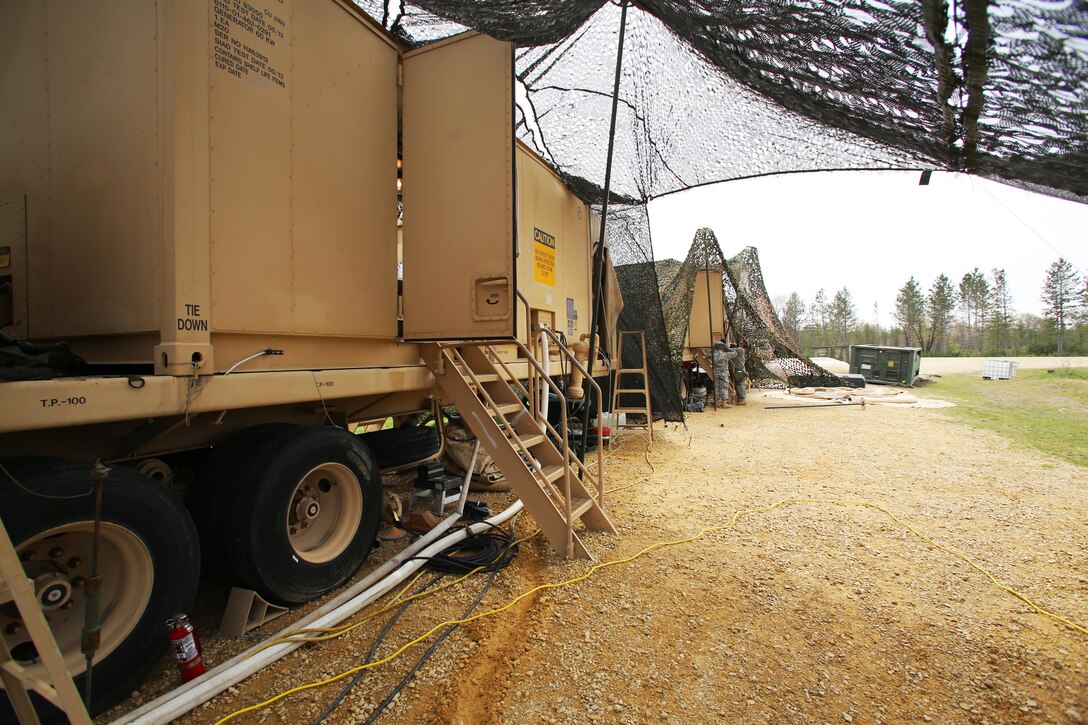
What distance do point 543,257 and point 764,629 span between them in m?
4.17

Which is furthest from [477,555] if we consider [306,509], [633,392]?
[633,392]

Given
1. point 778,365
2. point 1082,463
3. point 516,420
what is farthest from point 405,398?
point 778,365

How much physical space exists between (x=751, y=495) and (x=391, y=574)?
3507mm

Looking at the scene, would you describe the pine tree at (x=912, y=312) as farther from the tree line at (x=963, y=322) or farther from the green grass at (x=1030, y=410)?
the green grass at (x=1030, y=410)

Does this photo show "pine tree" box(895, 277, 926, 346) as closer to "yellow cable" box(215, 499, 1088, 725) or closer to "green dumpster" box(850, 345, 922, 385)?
"green dumpster" box(850, 345, 922, 385)

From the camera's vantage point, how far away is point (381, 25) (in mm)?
3135

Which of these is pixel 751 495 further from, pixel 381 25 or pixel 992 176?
pixel 381 25

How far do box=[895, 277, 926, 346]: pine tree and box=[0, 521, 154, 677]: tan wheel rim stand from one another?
53.3 meters

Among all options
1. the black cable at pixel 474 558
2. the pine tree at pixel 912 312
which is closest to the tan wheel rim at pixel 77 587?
the black cable at pixel 474 558

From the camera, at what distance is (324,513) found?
2.82 meters

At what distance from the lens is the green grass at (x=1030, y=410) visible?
7.10m

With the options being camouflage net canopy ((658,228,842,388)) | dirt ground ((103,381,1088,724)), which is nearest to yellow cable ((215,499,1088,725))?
dirt ground ((103,381,1088,724))

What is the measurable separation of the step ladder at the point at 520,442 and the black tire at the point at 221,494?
124 cm

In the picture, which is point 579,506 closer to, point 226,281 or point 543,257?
point 226,281
